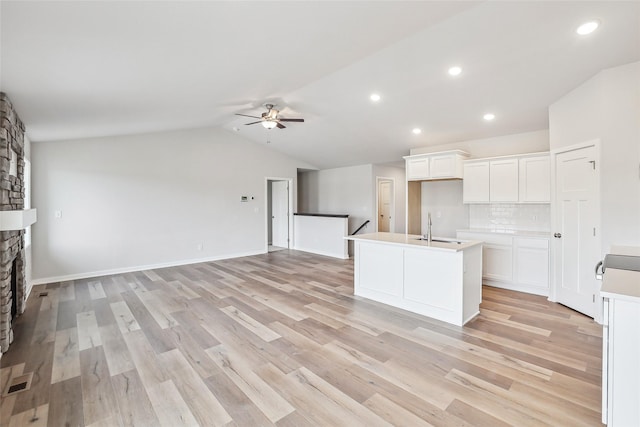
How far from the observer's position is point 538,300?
13.4 ft

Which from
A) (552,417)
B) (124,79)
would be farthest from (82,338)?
(552,417)

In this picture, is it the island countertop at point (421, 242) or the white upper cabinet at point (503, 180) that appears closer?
the island countertop at point (421, 242)

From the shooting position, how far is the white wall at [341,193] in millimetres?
7895

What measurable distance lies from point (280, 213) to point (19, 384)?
6734mm

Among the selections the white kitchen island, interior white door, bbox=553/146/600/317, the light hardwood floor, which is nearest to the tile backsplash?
interior white door, bbox=553/146/600/317

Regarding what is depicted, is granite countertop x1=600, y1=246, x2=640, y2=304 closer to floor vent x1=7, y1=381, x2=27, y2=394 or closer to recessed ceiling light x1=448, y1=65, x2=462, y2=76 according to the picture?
recessed ceiling light x1=448, y1=65, x2=462, y2=76

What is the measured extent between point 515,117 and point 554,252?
78.4 inches

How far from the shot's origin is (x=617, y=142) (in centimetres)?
311

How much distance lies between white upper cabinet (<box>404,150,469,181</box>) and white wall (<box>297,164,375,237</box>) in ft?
6.77

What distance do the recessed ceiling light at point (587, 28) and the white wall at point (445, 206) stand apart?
3237mm

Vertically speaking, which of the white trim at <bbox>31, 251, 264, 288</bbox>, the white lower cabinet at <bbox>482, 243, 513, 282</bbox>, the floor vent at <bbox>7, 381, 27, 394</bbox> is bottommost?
the floor vent at <bbox>7, 381, 27, 394</bbox>

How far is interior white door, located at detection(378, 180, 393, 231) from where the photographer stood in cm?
858

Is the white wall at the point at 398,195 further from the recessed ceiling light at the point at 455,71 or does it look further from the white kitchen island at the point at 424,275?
the recessed ceiling light at the point at 455,71

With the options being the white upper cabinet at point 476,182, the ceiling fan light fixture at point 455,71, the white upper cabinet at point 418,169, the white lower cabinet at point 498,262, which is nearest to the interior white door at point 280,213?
the white upper cabinet at point 418,169
